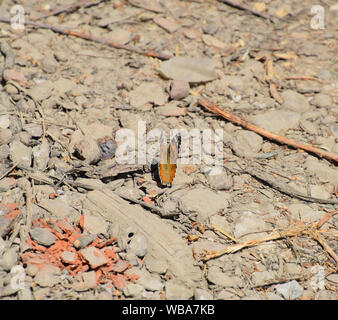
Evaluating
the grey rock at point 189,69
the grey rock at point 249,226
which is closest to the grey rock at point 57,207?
the grey rock at point 249,226

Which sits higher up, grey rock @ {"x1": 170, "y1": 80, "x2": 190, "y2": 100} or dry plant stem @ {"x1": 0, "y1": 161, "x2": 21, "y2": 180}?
grey rock @ {"x1": 170, "y1": 80, "x2": 190, "y2": 100}

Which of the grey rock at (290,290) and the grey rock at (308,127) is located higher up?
the grey rock at (308,127)

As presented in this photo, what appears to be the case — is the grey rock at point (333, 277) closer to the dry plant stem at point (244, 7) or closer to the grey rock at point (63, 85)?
the grey rock at point (63, 85)

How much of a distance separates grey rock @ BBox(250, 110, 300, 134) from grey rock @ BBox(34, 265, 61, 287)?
1972mm

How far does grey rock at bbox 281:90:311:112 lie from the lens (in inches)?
136

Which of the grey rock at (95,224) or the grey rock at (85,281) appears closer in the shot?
the grey rock at (85,281)

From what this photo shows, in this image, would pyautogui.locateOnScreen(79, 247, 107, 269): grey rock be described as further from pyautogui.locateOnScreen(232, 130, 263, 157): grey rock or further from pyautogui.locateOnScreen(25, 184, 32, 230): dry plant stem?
pyautogui.locateOnScreen(232, 130, 263, 157): grey rock

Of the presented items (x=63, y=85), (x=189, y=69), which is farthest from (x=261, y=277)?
(x=63, y=85)

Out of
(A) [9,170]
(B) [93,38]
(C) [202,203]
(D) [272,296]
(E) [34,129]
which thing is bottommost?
(D) [272,296]

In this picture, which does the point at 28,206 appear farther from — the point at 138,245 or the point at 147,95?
the point at 147,95

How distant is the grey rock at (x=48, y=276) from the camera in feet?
7.27

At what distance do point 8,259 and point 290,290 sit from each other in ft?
5.49

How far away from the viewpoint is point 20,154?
2.76 meters

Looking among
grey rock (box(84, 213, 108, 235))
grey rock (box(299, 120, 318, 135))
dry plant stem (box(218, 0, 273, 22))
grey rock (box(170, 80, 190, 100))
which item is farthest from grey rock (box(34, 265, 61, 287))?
dry plant stem (box(218, 0, 273, 22))
